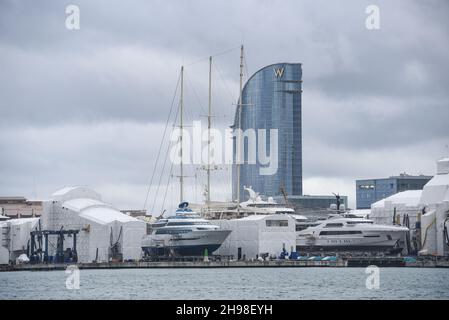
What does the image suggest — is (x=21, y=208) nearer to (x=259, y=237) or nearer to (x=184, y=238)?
(x=184, y=238)

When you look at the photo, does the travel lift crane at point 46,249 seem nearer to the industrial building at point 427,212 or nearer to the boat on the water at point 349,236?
the boat on the water at point 349,236

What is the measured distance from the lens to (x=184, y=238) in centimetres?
13250

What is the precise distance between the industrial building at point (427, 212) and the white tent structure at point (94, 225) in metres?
39.5

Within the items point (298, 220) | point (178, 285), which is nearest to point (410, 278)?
point (178, 285)

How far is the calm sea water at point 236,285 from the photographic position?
7450cm

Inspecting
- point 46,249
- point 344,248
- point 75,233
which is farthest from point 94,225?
point 344,248

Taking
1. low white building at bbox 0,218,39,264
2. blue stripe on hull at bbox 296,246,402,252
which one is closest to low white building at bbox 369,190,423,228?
blue stripe on hull at bbox 296,246,402,252

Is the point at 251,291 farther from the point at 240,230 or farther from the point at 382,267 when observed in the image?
the point at 240,230

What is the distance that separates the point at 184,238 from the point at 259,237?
10.1 meters

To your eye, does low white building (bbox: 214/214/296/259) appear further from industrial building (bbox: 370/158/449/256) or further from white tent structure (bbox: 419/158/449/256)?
industrial building (bbox: 370/158/449/256)

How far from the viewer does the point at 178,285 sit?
87438mm

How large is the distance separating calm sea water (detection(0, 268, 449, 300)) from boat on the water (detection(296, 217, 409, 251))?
2980 cm
